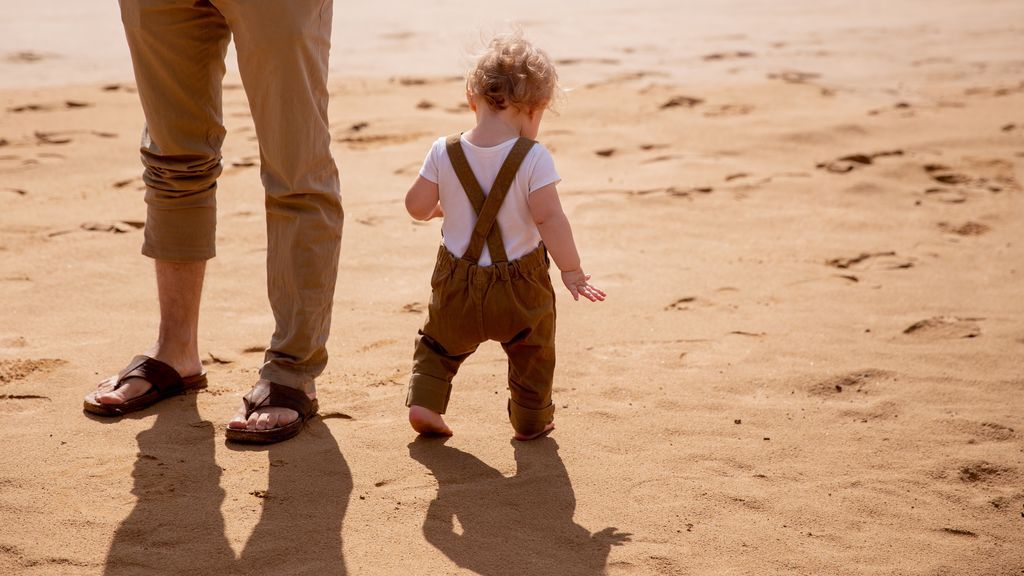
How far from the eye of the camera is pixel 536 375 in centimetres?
284

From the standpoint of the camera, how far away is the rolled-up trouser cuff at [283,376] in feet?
9.45

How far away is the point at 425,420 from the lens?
281 cm

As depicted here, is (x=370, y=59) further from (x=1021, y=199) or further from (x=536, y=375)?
(x=536, y=375)

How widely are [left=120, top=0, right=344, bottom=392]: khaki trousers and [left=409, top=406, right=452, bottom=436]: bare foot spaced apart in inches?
12.1

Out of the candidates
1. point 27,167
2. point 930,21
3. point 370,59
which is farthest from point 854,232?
point 930,21

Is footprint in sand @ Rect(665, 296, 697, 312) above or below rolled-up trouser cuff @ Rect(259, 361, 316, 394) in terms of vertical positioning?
below

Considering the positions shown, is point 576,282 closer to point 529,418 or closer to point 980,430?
point 529,418

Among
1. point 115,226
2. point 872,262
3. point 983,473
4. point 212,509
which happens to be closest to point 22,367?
point 212,509

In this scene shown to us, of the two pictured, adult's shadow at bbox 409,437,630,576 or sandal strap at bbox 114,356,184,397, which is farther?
sandal strap at bbox 114,356,184,397

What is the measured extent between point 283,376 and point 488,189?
0.70 meters

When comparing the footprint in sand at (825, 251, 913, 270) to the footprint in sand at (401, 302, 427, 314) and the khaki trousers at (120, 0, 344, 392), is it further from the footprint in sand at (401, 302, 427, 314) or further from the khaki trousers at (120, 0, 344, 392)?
the khaki trousers at (120, 0, 344, 392)

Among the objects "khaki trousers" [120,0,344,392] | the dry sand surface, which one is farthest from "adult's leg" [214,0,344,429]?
the dry sand surface

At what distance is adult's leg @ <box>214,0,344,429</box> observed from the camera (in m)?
2.66

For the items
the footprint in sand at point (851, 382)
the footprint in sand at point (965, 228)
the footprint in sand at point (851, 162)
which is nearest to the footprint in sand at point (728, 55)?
the footprint in sand at point (851, 162)
